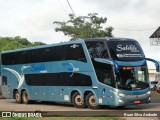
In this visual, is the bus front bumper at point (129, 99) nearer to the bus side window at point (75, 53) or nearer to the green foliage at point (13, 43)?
the bus side window at point (75, 53)

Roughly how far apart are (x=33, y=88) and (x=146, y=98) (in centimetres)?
929

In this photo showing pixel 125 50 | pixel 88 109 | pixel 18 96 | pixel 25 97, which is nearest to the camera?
pixel 125 50

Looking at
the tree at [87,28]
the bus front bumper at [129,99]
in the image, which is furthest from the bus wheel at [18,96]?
the tree at [87,28]

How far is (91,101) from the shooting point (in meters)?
25.1

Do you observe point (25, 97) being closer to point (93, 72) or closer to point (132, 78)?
point (93, 72)

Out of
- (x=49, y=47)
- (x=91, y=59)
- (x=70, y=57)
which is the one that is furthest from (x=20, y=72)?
(x=91, y=59)

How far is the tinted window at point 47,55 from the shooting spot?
84.2 ft

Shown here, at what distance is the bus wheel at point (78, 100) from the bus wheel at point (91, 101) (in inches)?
18.7

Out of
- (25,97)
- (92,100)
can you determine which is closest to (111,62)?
(92,100)

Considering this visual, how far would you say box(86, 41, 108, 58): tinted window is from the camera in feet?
79.6

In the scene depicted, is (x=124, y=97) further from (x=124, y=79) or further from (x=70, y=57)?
(x=70, y=57)

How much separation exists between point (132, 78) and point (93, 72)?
6.99 feet

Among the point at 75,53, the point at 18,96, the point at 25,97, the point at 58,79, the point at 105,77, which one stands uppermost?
the point at 75,53

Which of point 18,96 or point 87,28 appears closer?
point 18,96
